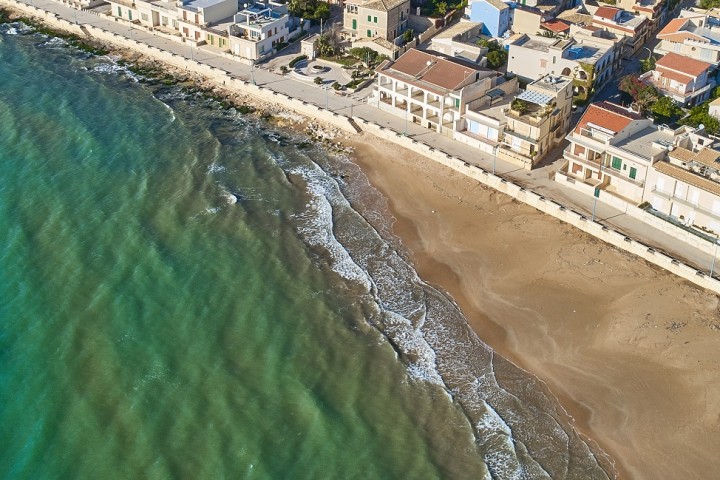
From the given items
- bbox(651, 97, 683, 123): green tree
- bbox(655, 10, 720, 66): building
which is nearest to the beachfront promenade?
bbox(651, 97, 683, 123): green tree

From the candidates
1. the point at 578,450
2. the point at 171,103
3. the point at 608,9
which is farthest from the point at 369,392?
the point at 608,9

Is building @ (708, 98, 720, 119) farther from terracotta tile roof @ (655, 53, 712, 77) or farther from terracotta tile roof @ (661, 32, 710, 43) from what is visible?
terracotta tile roof @ (661, 32, 710, 43)

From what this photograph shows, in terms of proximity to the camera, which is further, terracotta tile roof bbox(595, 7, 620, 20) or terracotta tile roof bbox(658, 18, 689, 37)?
terracotta tile roof bbox(595, 7, 620, 20)

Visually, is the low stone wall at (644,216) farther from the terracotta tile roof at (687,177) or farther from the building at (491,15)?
the building at (491,15)

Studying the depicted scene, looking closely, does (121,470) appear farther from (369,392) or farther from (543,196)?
(543,196)

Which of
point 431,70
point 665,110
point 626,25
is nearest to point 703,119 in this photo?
point 665,110

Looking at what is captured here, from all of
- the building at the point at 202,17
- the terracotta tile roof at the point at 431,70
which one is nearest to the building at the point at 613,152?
the terracotta tile roof at the point at 431,70
